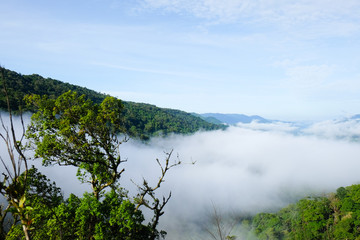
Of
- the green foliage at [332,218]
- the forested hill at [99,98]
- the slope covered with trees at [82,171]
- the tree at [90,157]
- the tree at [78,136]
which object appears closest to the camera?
the slope covered with trees at [82,171]

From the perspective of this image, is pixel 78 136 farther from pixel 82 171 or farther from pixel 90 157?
pixel 82 171

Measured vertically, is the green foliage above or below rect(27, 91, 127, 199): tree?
below

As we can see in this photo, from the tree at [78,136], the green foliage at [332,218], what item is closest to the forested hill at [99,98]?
the green foliage at [332,218]

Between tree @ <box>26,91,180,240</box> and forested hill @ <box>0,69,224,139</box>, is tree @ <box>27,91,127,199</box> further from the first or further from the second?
forested hill @ <box>0,69,224,139</box>

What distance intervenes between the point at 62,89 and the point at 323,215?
121 meters

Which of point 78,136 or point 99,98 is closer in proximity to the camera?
point 78,136

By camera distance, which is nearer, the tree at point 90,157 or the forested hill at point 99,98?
the tree at point 90,157

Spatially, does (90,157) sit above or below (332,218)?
above

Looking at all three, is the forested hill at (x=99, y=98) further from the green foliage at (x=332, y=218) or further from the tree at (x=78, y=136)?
the tree at (x=78, y=136)

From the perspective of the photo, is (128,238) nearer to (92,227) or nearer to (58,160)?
(92,227)

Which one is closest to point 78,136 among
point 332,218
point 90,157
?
point 90,157

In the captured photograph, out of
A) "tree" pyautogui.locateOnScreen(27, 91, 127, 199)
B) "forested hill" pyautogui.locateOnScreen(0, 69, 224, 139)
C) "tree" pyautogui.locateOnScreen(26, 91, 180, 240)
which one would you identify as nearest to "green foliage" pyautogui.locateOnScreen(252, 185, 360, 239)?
"tree" pyautogui.locateOnScreen(26, 91, 180, 240)

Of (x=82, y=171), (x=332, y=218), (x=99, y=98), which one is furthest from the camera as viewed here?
(x=99, y=98)

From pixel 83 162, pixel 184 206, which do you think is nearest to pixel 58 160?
pixel 83 162
